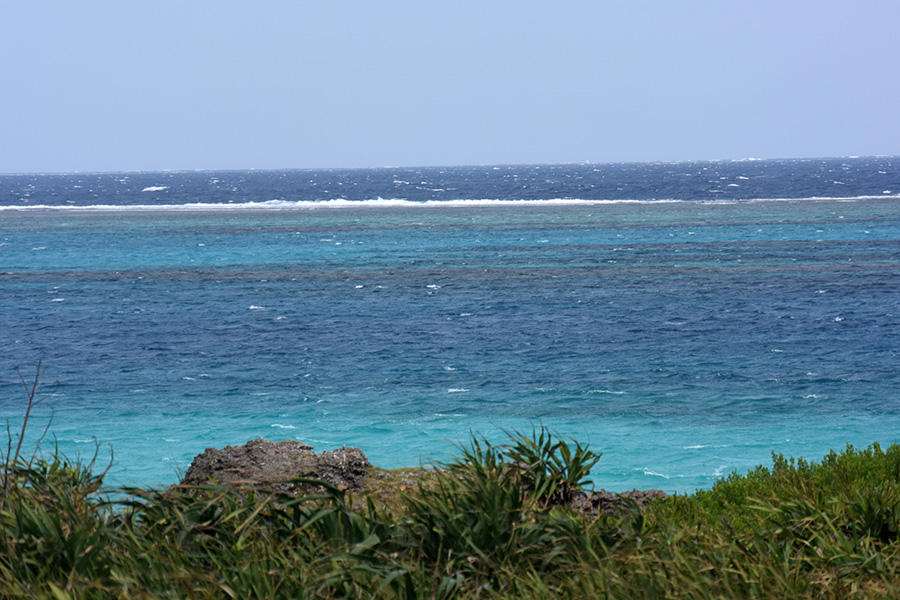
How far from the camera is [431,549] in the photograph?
633 centimetres

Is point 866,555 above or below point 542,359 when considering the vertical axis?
above

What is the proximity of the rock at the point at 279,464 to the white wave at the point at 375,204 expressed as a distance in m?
81.4

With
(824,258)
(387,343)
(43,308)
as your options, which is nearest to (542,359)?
(387,343)

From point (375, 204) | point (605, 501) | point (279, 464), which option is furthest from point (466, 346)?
point (375, 204)

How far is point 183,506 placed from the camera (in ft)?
21.8

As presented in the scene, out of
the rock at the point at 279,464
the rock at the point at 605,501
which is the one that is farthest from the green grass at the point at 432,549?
the rock at the point at 279,464

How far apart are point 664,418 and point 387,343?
10072mm

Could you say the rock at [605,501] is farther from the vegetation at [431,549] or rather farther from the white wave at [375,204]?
the white wave at [375,204]

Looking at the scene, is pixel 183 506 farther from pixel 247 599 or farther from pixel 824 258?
pixel 824 258

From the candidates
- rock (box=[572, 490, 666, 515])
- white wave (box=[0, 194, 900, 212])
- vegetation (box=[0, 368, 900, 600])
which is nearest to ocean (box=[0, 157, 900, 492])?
vegetation (box=[0, 368, 900, 600])

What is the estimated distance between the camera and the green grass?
554 centimetres

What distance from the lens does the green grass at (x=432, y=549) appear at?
5.54 metres

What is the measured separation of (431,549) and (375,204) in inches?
3749

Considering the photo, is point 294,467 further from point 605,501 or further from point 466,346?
point 466,346
